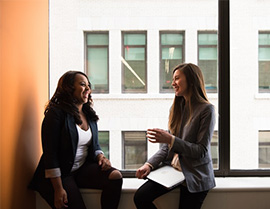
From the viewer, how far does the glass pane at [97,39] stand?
2279 mm

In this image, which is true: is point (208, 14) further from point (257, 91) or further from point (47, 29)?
point (47, 29)

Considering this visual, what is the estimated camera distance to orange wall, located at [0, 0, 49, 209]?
5.23 feet

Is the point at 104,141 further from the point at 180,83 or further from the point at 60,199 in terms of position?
the point at 180,83

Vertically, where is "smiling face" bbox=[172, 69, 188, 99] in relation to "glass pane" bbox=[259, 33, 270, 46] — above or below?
below

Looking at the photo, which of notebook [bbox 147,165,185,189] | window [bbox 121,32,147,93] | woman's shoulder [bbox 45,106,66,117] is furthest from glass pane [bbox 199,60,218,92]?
woman's shoulder [bbox 45,106,66,117]

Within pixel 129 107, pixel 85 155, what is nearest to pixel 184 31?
pixel 129 107

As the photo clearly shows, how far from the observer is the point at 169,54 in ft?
7.49

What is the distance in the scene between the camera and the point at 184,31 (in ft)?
7.41

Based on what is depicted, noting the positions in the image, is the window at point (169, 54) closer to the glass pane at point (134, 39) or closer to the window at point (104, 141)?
the glass pane at point (134, 39)

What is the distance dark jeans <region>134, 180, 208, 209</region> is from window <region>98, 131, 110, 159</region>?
580 mm

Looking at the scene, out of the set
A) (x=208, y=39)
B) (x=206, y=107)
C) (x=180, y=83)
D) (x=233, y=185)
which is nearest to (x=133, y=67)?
(x=180, y=83)

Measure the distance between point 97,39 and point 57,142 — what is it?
0.99 metres

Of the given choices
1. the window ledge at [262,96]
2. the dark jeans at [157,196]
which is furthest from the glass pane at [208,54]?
the dark jeans at [157,196]

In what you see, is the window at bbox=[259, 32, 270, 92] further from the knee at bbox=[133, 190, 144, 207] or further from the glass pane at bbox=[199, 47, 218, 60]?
the knee at bbox=[133, 190, 144, 207]
